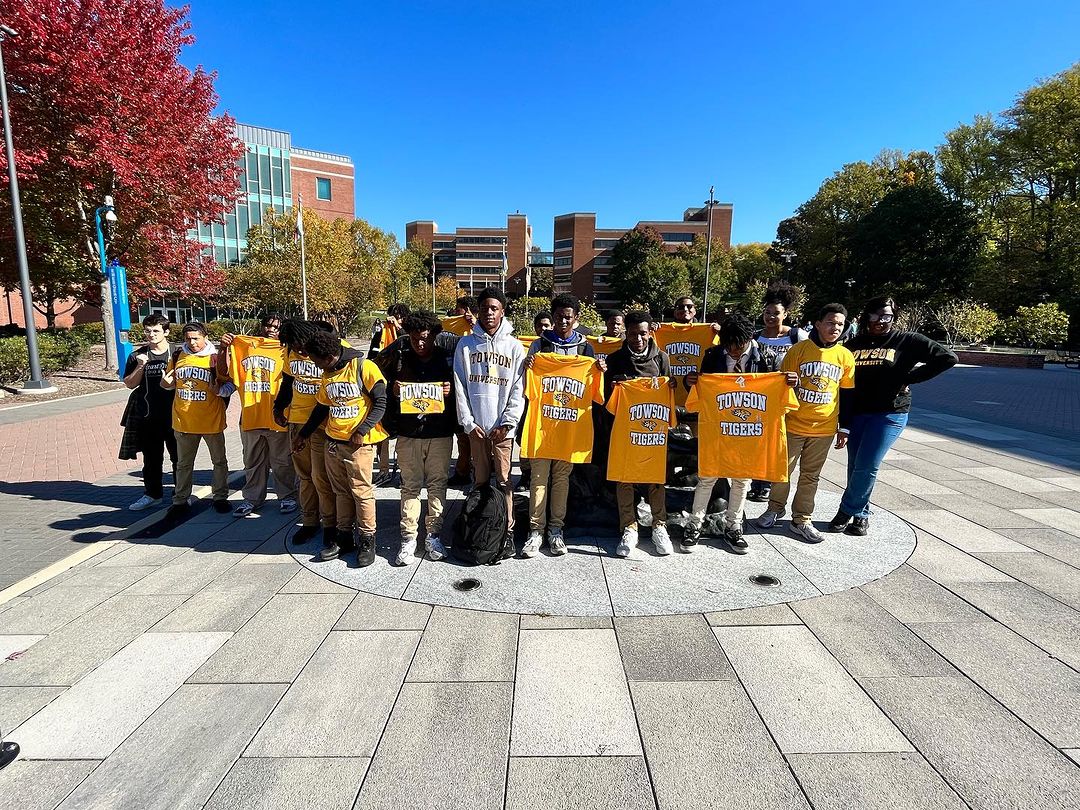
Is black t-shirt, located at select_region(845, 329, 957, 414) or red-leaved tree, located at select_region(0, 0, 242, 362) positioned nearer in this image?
black t-shirt, located at select_region(845, 329, 957, 414)

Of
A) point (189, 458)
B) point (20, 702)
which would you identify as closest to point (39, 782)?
point (20, 702)

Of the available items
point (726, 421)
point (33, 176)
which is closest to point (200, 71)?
point (33, 176)

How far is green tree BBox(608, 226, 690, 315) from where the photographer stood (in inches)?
2457

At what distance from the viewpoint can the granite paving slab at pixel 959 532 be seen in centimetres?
454

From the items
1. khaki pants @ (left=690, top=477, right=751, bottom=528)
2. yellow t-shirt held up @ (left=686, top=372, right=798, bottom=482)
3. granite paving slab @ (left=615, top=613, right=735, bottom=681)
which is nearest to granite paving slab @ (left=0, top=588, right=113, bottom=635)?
granite paving slab @ (left=615, top=613, right=735, bottom=681)

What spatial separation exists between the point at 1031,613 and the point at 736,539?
6.21ft

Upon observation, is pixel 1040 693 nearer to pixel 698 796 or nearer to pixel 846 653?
pixel 846 653

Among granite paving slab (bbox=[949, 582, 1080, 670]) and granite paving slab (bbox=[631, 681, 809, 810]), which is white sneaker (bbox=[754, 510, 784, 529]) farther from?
granite paving slab (bbox=[631, 681, 809, 810])

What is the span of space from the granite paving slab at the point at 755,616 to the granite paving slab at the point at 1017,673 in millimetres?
746

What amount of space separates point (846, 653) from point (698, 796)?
1.49 meters

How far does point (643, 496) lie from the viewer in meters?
5.43

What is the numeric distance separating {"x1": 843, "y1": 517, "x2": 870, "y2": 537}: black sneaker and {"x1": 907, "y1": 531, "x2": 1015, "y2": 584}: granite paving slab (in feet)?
1.35

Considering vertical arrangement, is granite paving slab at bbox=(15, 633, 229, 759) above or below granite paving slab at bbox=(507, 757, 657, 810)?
below

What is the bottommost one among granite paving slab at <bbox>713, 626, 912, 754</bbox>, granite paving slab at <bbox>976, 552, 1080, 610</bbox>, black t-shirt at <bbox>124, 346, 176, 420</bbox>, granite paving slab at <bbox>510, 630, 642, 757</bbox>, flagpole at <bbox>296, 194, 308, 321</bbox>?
granite paving slab at <bbox>510, 630, 642, 757</bbox>
